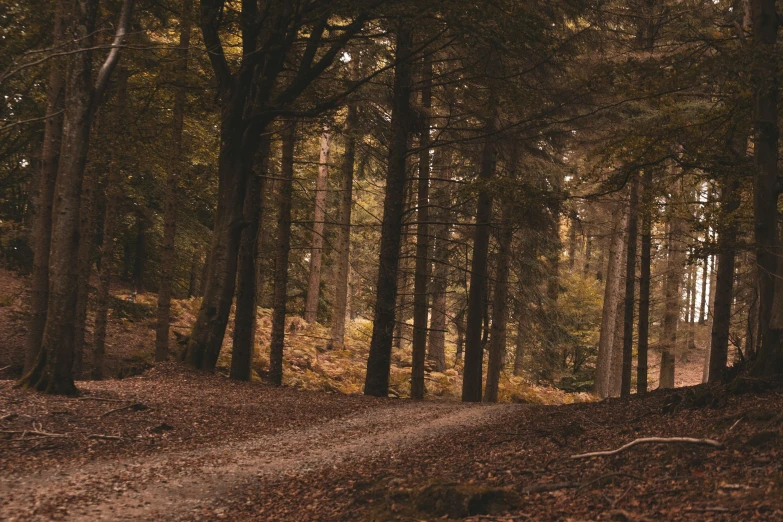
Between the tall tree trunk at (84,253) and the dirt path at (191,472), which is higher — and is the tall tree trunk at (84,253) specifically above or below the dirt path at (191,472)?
above

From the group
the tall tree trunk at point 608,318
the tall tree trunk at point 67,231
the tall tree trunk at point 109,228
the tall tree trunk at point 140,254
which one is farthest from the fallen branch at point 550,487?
the tall tree trunk at point 140,254

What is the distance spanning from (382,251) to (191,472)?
26.7 feet

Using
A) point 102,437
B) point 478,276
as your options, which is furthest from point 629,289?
point 102,437

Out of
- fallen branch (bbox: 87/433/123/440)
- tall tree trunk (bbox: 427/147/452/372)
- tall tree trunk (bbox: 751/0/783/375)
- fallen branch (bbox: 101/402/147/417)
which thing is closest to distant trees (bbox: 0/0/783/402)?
tall tree trunk (bbox: 751/0/783/375)

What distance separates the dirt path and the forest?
0.04 m

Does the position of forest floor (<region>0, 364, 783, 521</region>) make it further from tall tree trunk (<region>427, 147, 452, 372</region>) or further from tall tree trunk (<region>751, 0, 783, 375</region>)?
tall tree trunk (<region>427, 147, 452, 372</region>)

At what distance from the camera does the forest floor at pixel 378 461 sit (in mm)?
4773

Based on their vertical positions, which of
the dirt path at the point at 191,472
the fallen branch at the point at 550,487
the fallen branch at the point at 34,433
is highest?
the fallen branch at the point at 550,487

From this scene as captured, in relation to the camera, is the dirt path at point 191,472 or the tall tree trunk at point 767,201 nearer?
the dirt path at point 191,472

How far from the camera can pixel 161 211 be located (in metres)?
20.8

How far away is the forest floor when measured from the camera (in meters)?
4.77

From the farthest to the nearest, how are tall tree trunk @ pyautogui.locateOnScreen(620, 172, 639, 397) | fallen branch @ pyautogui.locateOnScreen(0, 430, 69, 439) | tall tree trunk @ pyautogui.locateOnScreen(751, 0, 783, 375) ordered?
tall tree trunk @ pyautogui.locateOnScreen(620, 172, 639, 397)
tall tree trunk @ pyautogui.locateOnScreen(751, 0, 783, 375)
fallen branch @ pyautogui.locateOnScreen(0, 430, 69, 439)

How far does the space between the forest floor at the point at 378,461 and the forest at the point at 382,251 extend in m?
0.04

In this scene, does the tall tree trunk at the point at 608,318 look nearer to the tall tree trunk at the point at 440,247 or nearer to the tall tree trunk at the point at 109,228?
the tall tree trunk at the point at 440,247
